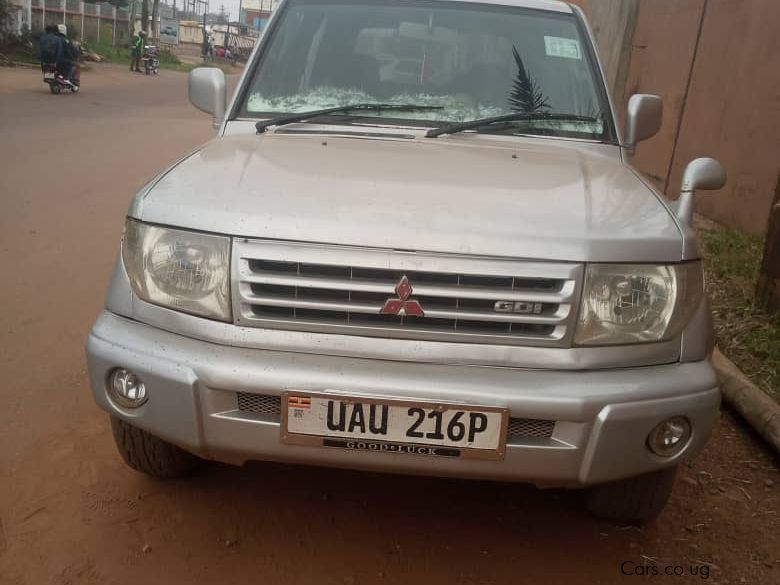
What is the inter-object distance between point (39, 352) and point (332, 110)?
6.34ft

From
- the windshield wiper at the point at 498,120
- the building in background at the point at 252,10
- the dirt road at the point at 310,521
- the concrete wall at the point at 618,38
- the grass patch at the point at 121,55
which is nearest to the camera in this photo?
the dirt road at the point at 310,521

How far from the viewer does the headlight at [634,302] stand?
2.17m

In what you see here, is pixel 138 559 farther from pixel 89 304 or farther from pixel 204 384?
pixel 89 304

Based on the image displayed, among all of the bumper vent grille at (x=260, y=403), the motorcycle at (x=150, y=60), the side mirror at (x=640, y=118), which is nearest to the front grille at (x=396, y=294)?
the bumper vent grille at (x=260, y=403)

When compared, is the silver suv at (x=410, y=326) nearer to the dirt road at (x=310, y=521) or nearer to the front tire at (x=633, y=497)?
the front tire at (x=633, y=497)

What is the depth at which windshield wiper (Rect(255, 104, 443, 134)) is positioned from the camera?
3008 mm

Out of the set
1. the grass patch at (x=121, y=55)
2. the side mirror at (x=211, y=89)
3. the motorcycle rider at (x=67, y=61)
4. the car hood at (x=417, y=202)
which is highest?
the side mirror at (x=211, y=89)

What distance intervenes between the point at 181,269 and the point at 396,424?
2.39 feet

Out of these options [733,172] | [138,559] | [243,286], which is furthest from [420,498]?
A: [733,172]

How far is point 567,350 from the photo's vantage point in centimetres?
217

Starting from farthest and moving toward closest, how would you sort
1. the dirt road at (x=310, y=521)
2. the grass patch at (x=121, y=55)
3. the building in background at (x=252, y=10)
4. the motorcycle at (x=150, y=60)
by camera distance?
the building in background at (x=252, y=10) < the grass patch at (x=121, y=55) < the motorcycle at (x=150, y=60) < the dirt road at (x=310, y=521)

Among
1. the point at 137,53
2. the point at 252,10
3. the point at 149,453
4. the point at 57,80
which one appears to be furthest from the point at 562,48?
the point at 252,10

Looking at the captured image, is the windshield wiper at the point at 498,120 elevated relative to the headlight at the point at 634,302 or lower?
elevated

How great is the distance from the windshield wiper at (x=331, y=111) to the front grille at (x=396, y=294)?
1.00m
